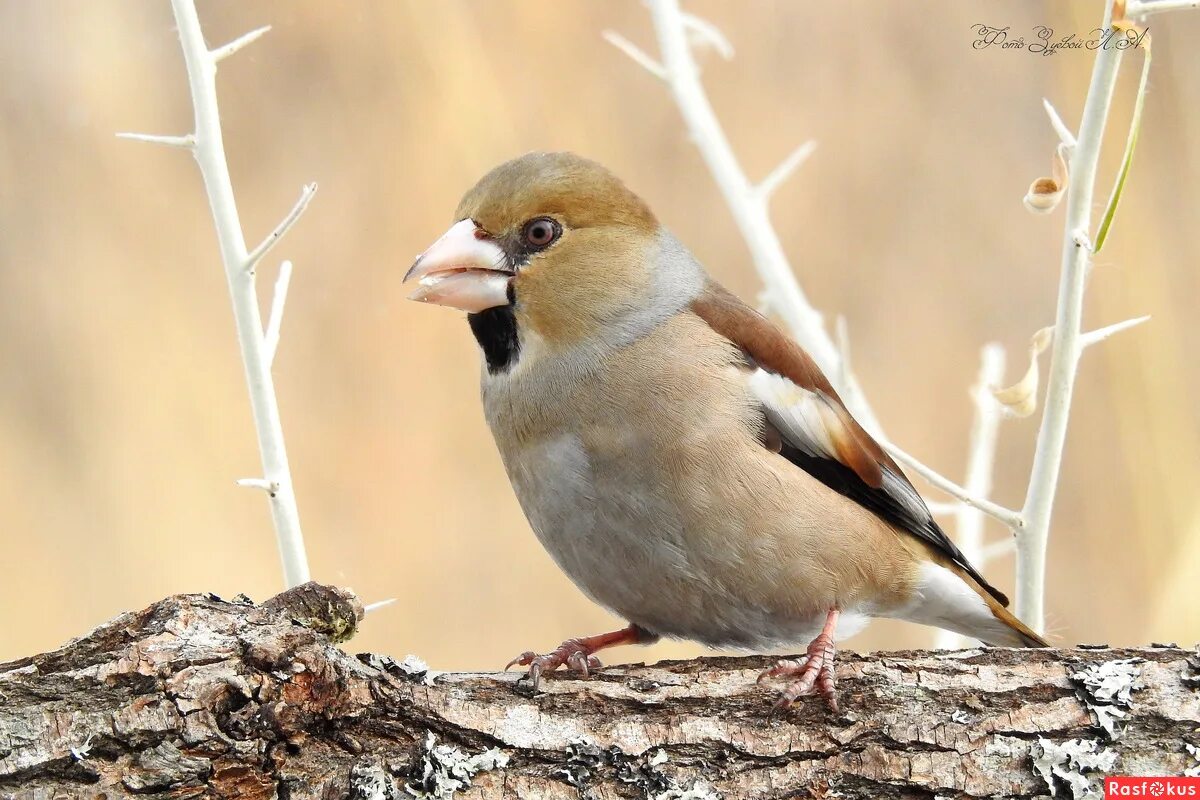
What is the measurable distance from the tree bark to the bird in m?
0.15

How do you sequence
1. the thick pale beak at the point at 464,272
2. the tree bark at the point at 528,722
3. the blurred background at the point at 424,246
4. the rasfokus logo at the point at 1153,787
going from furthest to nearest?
the blurred background at the point at 424,246, the thick pale beak at the point at 464,272, the rasfokus logo at the point at 1153,787, the tree bark at the point at 528,722

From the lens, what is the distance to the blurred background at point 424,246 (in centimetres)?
354

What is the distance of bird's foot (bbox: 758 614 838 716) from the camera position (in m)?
1.60

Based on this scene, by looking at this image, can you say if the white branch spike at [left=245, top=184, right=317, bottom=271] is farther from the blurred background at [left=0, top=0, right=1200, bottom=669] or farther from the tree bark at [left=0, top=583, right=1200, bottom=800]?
the blurred background at [left=0, top=0, right=1200, bottom=669]

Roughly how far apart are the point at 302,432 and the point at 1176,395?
273cm

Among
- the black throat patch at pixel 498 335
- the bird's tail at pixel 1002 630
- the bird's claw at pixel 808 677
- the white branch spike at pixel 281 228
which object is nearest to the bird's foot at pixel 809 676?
the bird's claw at pixel 808 677

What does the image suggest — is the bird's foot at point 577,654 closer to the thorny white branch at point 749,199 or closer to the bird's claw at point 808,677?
the bird's claw at point 808,677

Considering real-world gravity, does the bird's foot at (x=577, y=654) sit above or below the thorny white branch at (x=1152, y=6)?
below

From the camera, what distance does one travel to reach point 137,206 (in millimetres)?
3654

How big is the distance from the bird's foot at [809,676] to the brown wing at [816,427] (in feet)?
1.26

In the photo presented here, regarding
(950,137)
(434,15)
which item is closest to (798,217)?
(950,137)

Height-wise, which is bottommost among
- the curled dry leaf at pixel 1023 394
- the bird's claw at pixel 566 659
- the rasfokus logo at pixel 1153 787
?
the rasfokus logo at pixel 1153 787

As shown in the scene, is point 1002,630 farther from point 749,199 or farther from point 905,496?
point 749,199

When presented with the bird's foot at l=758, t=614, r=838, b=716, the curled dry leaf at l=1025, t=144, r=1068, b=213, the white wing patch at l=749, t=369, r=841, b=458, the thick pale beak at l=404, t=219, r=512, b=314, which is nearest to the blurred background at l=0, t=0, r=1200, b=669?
the white wing patch at l=749, t=369, r=841, b=458
